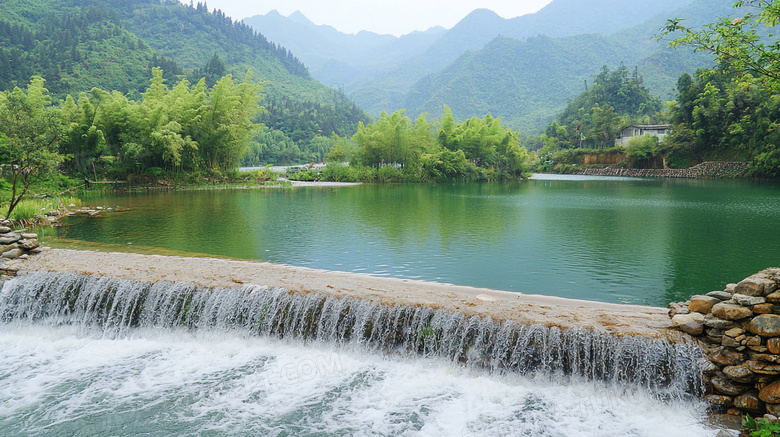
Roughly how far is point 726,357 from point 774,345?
0.46 metres

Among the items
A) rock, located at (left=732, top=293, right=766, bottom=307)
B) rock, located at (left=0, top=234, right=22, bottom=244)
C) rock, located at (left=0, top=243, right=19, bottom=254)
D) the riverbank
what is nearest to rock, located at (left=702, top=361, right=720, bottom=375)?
the riverbank

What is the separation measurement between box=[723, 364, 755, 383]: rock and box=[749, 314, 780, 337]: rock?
0.37 m

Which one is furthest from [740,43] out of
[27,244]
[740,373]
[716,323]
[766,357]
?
[27,244]

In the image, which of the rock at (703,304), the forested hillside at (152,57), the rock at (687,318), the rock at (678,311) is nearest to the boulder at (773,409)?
the rock at (687,318)

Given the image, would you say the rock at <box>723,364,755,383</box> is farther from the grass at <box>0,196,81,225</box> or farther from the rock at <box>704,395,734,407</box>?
the grass at <box>0,196,81,225</box>

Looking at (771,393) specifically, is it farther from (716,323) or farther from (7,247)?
(7,247)

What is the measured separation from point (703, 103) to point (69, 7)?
122 metres

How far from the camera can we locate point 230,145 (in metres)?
31.5

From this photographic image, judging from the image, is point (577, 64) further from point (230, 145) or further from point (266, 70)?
point (230, 145)

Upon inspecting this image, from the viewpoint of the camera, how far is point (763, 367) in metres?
4.28

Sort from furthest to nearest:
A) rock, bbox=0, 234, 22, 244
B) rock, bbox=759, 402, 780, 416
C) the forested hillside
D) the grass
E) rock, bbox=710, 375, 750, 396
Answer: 1. the forested hillside
2. the grass
3. rock, bbox=0, 234, 22, 244
4. rock, bbox=710, 375, 750, 396
5. rock, bbox=759, 402, 780, 416

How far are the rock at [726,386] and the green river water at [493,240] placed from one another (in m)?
2.57

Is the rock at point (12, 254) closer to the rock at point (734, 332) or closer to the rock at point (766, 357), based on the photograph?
the rock at point (734, 332)

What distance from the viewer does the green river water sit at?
28.2 feet
